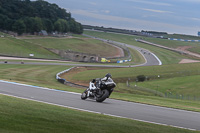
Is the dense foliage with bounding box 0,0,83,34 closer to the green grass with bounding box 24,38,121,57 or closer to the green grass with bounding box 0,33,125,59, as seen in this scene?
the green grass with bounding box 0,33,125,59

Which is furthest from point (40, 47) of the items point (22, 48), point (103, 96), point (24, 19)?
point (103, 96)

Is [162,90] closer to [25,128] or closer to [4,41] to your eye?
[25,128]

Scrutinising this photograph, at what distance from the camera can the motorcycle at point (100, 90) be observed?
18.3 metres

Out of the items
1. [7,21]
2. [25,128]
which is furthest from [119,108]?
[7,21]

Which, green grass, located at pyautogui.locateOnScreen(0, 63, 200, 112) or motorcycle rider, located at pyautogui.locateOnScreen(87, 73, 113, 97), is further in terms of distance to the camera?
green grass, located at pyautogui.locateOnScreen(0, 63, 200, 112)

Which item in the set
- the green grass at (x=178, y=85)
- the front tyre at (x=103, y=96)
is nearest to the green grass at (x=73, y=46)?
the green grass at (x=178, y=85)

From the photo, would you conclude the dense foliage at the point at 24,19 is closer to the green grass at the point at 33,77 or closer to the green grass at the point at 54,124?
the green grass at the point at 33,77

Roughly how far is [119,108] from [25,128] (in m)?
8.97

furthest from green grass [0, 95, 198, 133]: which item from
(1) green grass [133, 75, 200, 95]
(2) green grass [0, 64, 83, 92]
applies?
(1) green grass [133, 75, 200, 95]

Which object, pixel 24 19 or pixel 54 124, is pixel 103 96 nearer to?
pixel 54 124

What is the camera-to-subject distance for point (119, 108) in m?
17.5

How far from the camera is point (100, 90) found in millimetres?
19016

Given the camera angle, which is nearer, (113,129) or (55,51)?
(113,129)

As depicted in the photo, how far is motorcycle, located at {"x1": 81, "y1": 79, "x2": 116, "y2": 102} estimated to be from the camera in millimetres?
18316
